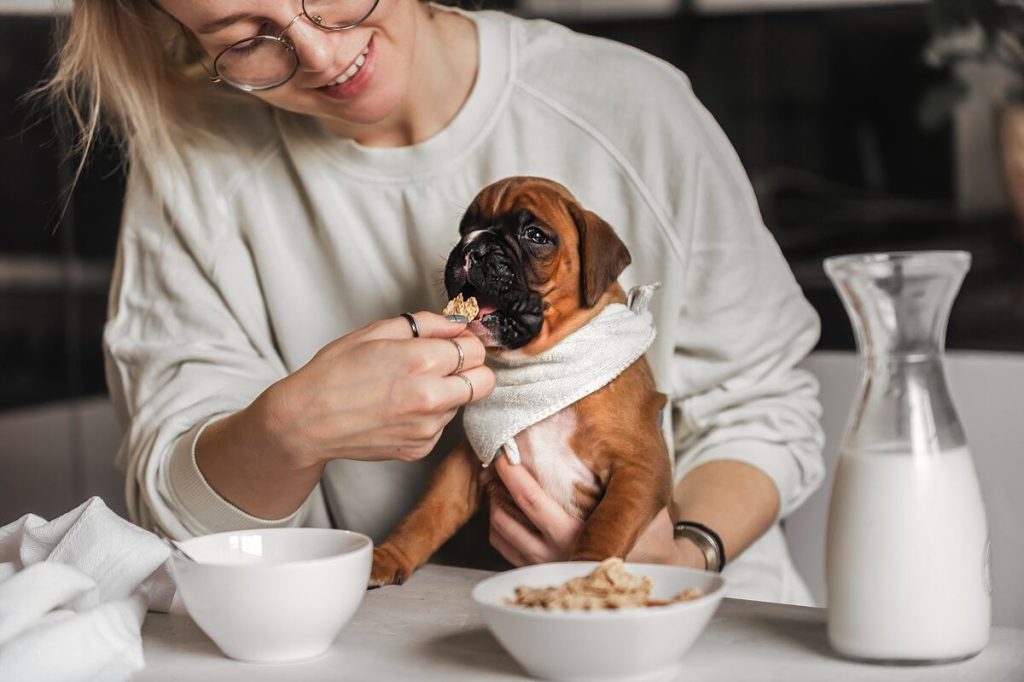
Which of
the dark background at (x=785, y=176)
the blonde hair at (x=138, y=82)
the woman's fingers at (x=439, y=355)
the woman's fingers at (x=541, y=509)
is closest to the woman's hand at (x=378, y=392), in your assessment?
the woman's fingers at (x=439, y=355)

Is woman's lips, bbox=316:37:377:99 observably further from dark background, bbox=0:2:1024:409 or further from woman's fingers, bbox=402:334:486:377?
dark background, bbox=0:2:1024:409

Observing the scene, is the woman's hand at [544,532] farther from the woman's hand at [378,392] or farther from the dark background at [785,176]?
the dark background at [785,176]

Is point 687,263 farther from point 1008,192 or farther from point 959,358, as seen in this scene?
point 1008,192

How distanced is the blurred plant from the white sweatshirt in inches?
46.0

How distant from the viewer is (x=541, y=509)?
1.17 m

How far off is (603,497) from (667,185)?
0.43 metres

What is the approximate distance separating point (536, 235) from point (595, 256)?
6 centimetres

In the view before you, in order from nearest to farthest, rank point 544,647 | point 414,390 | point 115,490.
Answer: point 544,647 → point 414,390 → point 115,490

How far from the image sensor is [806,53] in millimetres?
3586

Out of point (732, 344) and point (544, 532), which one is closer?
point (544, 532)

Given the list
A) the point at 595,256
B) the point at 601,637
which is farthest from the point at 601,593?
the point at 595,256

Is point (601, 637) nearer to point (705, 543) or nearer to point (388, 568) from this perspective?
point (388, 568)

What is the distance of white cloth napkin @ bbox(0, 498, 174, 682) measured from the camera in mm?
833

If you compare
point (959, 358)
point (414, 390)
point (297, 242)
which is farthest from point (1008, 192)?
point (414, 390)
